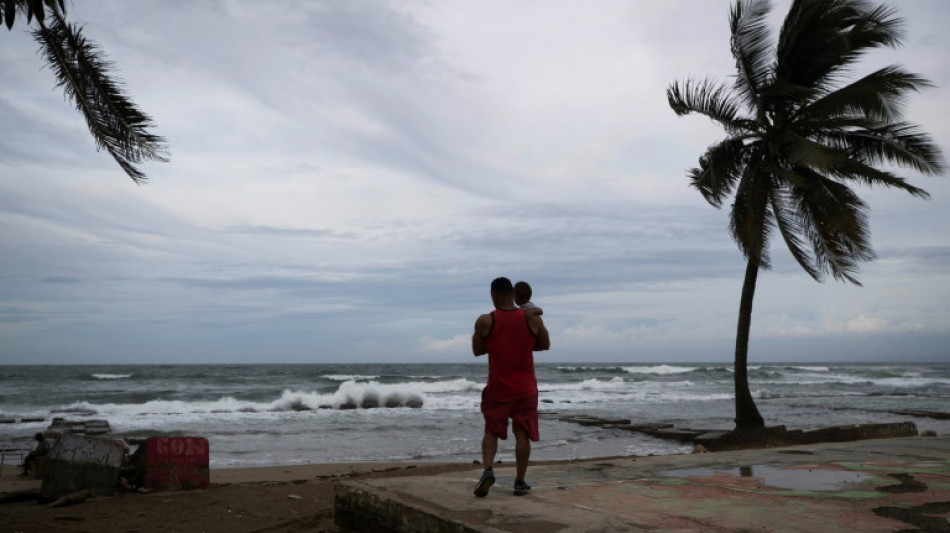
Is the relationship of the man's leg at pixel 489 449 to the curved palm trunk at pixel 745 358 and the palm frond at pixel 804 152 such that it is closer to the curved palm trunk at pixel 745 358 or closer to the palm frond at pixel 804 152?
the palm frond at pixel 804 152

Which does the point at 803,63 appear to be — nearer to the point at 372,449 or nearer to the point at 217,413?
the point at 372,449

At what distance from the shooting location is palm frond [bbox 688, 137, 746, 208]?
44.3 ft

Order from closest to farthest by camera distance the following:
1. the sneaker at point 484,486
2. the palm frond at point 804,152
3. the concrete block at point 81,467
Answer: the sneaker at point 484,486
the concrete block at point 81,467
the palm frond at point 804,152

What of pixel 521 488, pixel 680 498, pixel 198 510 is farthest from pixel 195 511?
pixel 680 498

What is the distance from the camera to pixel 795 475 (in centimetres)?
575

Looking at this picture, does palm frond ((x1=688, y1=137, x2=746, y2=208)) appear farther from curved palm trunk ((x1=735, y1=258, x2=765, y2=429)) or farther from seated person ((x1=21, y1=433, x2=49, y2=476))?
Result: seated person ((x1=21, y1=433, x2=49, y2=476))

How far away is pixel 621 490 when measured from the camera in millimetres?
5047

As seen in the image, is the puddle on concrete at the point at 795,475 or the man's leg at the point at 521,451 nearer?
the man's leg at the point at 521,451

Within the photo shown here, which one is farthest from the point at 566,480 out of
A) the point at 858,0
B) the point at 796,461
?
the point at 858,0

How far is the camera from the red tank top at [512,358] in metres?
4.84

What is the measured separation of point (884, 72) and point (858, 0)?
1.41 metres

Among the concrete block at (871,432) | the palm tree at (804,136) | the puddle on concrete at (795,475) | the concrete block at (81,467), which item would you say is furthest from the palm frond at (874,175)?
the concrete block at (81,467)

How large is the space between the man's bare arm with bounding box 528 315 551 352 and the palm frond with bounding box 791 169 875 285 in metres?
9.73

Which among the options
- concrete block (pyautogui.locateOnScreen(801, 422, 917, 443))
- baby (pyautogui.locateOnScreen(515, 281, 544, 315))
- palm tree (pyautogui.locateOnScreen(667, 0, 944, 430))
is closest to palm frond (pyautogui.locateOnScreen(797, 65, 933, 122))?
palm tree (pyautogui.locateOnScreen(667, 0, 944, 430))
